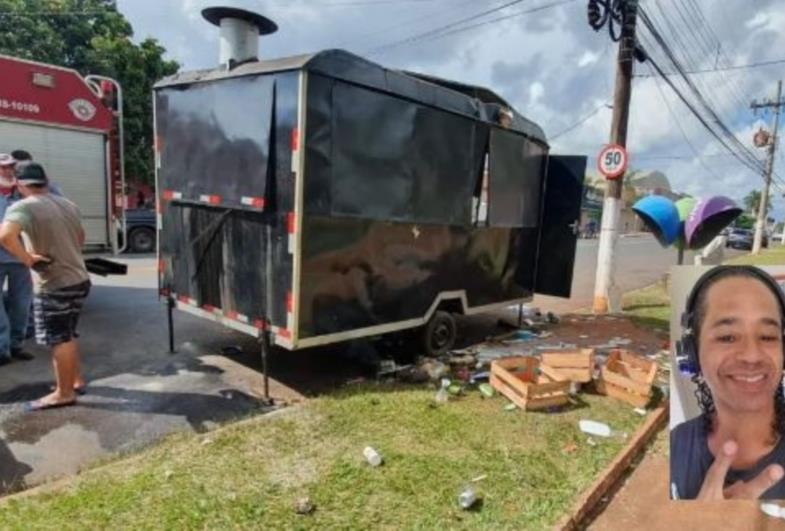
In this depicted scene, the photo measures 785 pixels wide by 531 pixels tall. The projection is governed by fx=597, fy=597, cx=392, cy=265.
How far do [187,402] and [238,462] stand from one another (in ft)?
4.78

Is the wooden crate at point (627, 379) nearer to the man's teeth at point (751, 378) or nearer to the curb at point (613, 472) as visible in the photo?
the curb at point (613, 472)

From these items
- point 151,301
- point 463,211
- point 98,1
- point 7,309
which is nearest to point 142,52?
point 98,1

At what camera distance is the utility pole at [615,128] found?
9.55 meters

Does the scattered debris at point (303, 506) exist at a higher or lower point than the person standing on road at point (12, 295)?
lower

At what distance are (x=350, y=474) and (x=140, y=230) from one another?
14.9 metres

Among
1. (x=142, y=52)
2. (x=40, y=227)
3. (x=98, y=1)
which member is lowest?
(x=40, y=227)

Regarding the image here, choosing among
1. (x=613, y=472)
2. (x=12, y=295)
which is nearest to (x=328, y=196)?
(x=613, y=472)

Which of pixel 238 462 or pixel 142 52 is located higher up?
pixel 142 52

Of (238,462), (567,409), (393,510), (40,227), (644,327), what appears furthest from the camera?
(644,327)

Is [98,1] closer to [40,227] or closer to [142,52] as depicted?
[142,52]

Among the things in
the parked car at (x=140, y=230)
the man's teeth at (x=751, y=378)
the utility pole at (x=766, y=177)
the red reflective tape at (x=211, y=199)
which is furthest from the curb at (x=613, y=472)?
the utility pole at (x=766, y=177)

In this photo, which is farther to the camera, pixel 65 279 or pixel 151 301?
pixel 151 301

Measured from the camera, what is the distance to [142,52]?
66.5 feet

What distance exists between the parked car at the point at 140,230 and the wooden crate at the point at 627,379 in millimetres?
14274
